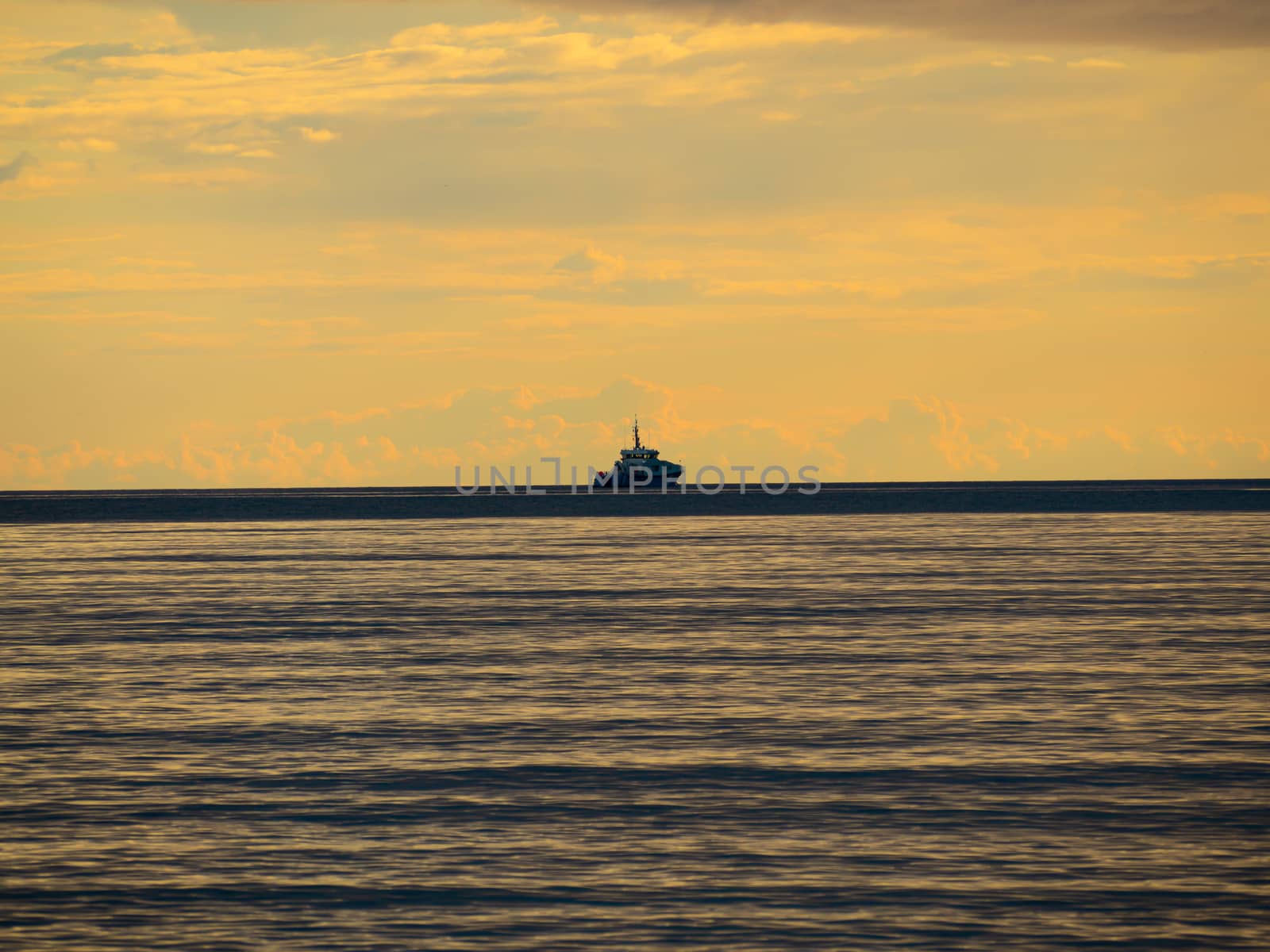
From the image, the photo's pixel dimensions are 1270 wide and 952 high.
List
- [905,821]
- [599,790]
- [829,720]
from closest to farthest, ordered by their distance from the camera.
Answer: [905,821] → [599,790] → [829,720]

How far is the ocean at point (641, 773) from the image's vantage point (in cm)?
1309

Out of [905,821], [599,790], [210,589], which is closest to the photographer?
[905,821]

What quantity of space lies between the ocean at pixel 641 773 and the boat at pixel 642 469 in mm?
150051

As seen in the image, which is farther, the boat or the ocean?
the boat

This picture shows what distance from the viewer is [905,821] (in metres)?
16.1

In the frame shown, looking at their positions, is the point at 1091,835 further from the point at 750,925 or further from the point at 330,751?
the point at 330,751

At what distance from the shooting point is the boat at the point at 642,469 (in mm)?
192875

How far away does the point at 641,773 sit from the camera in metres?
18.7

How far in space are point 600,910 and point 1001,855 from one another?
4335mm

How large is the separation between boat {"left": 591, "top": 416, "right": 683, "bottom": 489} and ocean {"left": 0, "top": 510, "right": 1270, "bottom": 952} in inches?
5908

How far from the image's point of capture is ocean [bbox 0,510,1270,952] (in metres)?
13.1

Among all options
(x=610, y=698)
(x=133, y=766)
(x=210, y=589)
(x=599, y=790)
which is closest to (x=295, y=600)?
(x=210, y=589)

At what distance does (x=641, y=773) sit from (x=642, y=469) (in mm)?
174409

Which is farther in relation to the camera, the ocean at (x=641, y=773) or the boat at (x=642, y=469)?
the boat at (x=642, y=469)
